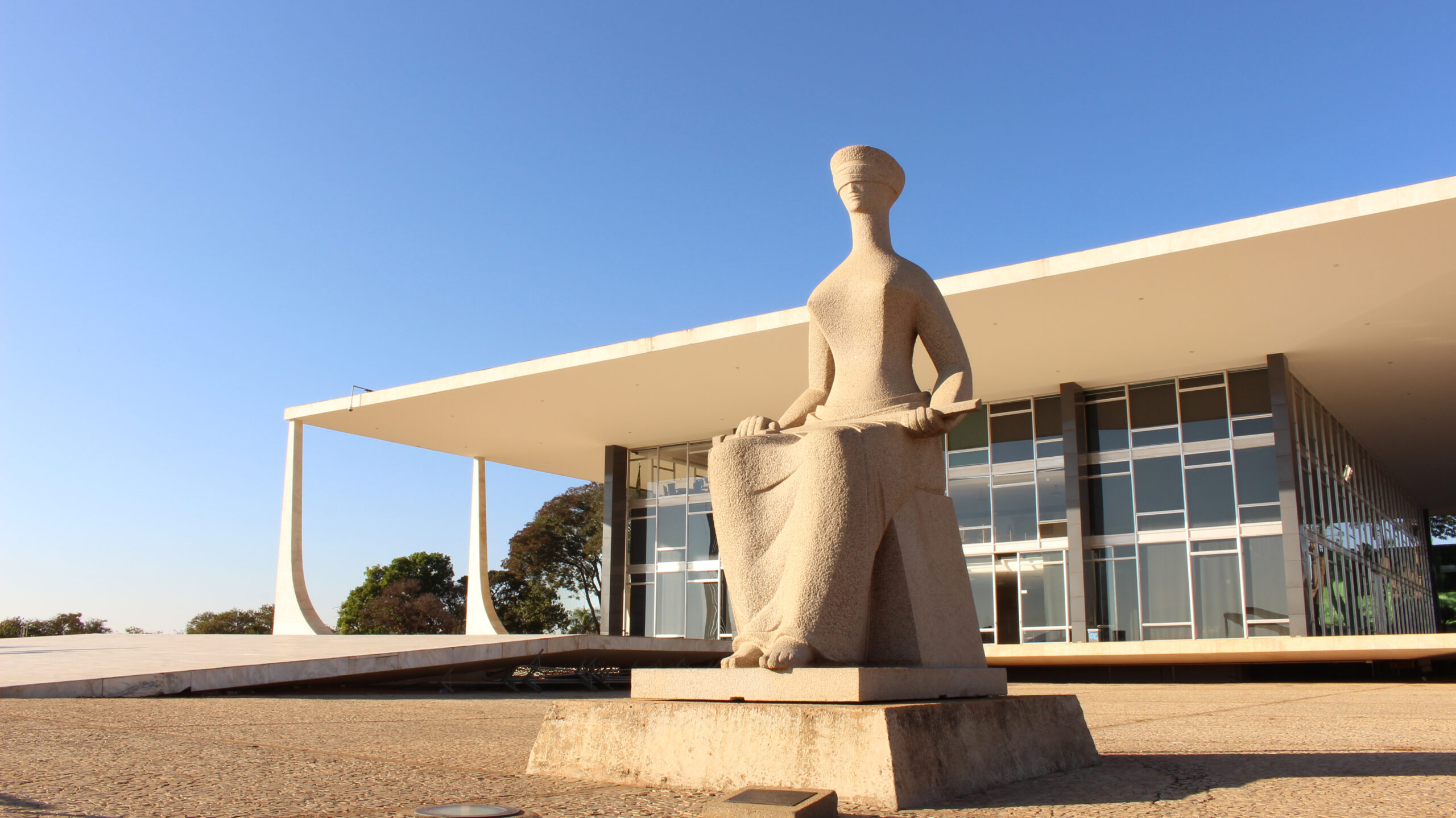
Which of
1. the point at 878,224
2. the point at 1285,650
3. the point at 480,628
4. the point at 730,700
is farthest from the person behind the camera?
the point at 480,628

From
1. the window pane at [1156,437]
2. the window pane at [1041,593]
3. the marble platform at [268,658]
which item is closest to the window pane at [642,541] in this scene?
the marble platform at [268,658]

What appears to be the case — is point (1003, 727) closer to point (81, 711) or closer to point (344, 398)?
point (81, 711)

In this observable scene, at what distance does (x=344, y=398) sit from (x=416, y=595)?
20964mm

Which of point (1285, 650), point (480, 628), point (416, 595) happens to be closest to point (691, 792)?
point (1285, 650)

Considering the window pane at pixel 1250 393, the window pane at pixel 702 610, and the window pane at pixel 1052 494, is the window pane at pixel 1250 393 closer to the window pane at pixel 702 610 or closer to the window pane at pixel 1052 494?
the window pane at pixel 1052 494

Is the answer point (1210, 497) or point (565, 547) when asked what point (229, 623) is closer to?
point (565, 547)

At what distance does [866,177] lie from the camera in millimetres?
4770

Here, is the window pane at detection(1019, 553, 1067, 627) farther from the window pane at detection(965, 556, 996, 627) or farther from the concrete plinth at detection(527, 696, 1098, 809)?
the concrete plinth at detection(527, 696, 1098, 809)

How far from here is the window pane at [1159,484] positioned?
18375mm

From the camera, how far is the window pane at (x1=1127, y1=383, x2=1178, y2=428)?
18719 mm

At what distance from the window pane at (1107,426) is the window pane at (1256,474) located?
201 cm

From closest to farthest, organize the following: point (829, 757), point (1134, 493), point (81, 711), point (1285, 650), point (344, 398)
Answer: point (829, 757) → point (81, 711) → point (1285, 650) → point (1134, 493) → point (344, 398)

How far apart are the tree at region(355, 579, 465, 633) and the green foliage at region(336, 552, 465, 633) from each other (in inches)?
1.2

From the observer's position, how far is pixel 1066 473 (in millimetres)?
19094
